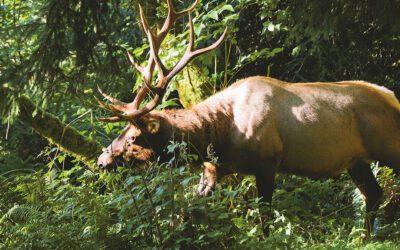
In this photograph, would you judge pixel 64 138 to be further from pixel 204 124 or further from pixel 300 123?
pixel 300 123

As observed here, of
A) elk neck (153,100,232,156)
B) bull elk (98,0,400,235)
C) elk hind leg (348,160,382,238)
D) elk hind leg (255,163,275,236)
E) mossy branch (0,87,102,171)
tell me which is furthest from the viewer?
mossy branch (0,87,102,171)

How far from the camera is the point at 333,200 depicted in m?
7.62

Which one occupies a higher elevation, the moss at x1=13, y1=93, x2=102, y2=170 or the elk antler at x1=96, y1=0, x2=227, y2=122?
the elk antler at x1=96, y1=0, x2=227, y2=122

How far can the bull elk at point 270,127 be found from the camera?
6211mm

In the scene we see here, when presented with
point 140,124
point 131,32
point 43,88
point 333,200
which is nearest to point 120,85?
point 43,88

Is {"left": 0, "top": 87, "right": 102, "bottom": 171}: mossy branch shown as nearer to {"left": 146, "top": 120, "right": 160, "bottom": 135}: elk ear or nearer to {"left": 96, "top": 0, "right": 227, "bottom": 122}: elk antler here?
{"left": 96, "top": 0, "right": 227, "bottom": 122}: elk antler

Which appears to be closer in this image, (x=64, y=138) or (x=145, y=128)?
(x=145, y=128)

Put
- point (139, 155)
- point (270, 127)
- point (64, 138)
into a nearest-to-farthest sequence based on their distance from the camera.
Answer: point (270, 127), point (139, 155), point (64, 138)

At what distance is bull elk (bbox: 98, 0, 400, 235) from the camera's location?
621cm

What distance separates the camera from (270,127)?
6230 mm

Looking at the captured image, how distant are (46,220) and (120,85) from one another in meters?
1.14

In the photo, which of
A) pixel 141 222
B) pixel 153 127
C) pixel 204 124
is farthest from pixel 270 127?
pixel 141 222

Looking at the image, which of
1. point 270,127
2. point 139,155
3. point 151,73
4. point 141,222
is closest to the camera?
point 141,222

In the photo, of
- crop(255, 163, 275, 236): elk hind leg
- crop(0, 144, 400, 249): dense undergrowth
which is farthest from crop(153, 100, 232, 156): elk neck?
crop(0, 144, 400, 249): dense undergrowth
